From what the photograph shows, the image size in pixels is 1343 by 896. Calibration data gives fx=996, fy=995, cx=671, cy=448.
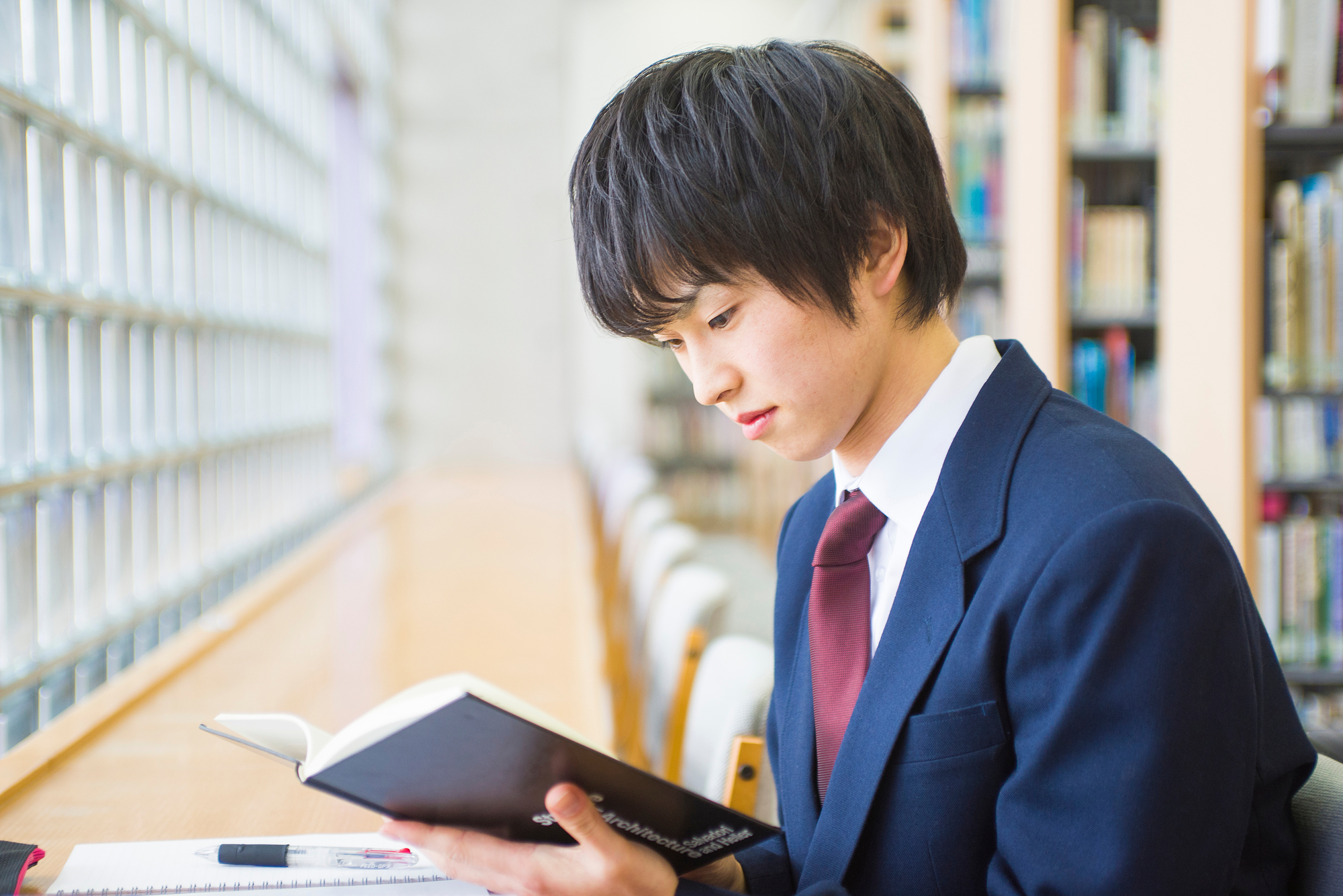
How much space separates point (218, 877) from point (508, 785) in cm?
33

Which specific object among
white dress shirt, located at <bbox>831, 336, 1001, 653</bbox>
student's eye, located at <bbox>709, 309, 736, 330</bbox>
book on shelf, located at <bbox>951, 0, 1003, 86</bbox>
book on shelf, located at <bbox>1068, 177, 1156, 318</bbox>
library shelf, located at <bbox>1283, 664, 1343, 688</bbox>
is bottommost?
library shelf, located at <bbox>1283, 664, 1343, 688</bbox>

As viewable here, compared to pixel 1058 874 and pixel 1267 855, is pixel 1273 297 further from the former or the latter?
pixel 1058 874

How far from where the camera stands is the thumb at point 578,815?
0.75 meters

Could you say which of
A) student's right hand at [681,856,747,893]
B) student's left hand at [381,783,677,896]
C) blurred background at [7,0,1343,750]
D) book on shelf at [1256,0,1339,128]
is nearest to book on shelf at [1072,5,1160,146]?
blurred background at [7,0,1343,750]

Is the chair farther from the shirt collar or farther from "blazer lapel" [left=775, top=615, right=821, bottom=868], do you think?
the shirt collar

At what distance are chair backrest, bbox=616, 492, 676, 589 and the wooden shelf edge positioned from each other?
922mm

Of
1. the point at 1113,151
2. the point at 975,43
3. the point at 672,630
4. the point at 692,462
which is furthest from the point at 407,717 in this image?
the point at 692,462

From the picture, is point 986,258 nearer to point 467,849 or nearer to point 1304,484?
point 1304,484

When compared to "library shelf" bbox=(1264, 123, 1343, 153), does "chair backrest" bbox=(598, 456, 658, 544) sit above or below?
below

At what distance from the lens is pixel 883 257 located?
86cm

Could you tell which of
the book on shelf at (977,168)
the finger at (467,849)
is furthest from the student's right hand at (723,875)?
the book on shelf at (977,168)

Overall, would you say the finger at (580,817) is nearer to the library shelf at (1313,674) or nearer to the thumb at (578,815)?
the thumb at (578,815)

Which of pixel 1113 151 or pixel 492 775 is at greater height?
pixel 1113 151

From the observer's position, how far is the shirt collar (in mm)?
880
